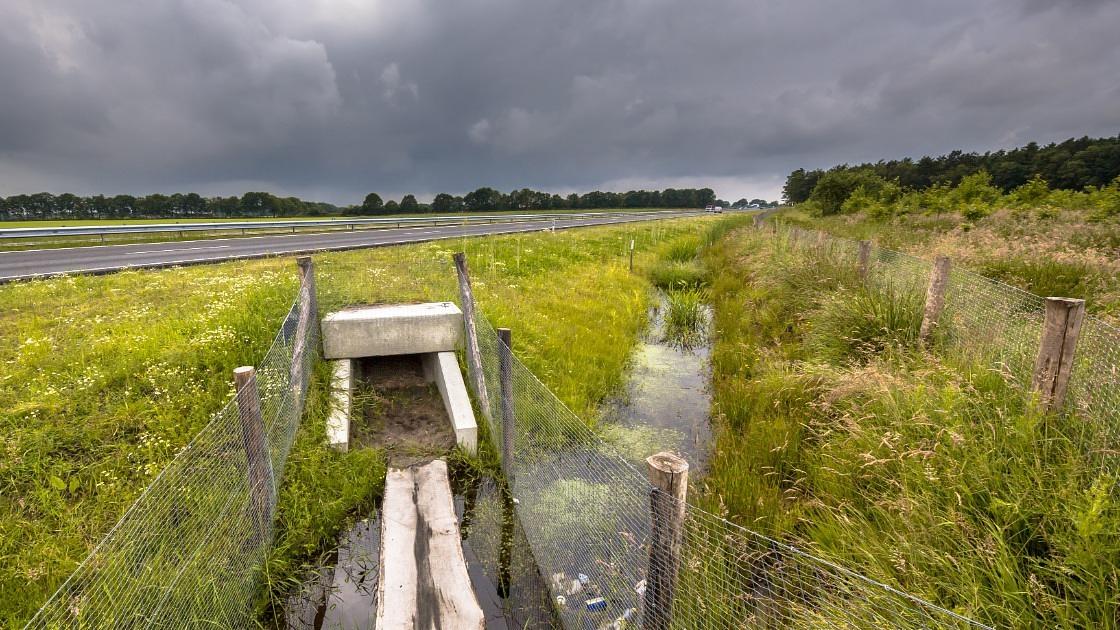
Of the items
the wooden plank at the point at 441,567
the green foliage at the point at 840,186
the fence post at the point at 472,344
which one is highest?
the green foliage at the point at 840,186

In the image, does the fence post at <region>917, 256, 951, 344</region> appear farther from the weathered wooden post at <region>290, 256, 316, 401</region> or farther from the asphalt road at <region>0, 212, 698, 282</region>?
the asphalt road at <region>0, 212, 698, 282</region>

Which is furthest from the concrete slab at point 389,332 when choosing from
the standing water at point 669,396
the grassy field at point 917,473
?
the grassy field at point 917,473

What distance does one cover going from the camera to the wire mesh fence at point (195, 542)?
2.49 m

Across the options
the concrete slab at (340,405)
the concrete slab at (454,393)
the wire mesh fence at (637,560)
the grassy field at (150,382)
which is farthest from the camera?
the concrete slab at (454,393)

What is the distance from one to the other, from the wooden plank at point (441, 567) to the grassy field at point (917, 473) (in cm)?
A: 189

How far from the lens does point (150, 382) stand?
16.1 feet

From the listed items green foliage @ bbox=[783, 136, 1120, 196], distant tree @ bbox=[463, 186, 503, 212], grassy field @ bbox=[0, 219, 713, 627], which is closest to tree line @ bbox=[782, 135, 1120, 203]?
green foliage @ bbox=[783, 136, 1120, 196]

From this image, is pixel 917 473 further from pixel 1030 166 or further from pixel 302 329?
pixel 1030 166

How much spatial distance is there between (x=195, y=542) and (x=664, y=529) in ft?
9.88

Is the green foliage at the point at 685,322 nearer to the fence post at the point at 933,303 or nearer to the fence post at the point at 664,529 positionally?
the fence post at the point at 933,303

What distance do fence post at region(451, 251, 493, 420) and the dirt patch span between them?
0.58 metres

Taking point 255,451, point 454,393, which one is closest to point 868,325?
point 454,393

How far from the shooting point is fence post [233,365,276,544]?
3197mm

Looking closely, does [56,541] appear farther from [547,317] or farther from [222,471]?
[547,317]
